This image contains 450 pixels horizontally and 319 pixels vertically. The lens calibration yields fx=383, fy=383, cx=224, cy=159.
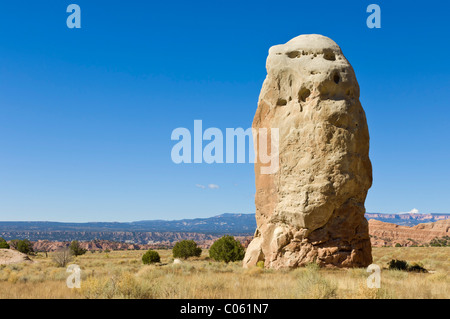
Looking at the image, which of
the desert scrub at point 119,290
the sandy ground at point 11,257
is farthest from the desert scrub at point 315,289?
the sandy ground at point 11,257

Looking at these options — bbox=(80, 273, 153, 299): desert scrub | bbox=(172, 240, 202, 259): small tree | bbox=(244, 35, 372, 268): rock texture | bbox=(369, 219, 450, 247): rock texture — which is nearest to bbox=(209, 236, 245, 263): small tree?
bbox=(172, 240, 202, 259): small tree

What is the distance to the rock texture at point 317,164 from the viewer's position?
562 inches

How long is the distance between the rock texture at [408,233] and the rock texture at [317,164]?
58.1 metres

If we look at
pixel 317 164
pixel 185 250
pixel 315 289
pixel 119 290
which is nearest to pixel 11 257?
pixel 185 250

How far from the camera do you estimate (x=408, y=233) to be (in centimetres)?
7644

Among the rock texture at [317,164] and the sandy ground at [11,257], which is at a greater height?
the rock texture at [317,164]

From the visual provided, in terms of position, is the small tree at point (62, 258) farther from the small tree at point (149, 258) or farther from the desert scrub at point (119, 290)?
the desert scrub at point (119, 290)

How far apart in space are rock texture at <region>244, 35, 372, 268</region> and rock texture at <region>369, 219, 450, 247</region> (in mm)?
58060

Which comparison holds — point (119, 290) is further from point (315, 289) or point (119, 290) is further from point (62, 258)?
point (62, 258)

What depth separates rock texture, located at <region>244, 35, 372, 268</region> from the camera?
14.3 m

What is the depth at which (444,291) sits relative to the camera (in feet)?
29.9
